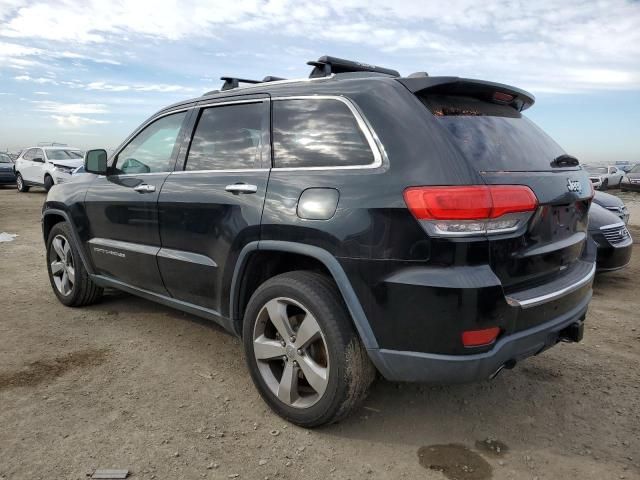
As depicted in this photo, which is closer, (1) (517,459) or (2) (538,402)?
(1) (517,459)

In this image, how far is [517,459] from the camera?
8.43ft

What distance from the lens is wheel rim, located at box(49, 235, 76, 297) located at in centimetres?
477

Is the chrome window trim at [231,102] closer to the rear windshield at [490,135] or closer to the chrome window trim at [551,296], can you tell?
the rear windshield at [490,135]

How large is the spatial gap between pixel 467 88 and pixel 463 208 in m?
0.79

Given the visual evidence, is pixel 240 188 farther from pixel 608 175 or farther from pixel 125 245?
pixel 608 175

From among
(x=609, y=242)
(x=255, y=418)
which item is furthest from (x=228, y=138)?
(x=609, y=242)

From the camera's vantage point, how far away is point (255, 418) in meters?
2.95

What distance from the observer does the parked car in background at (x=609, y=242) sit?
18.4ft

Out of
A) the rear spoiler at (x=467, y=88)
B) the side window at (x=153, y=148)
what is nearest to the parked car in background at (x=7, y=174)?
the side window at (x=153, y=148)

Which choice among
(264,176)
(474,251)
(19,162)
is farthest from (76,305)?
(19,162)

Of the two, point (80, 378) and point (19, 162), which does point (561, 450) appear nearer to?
point (80, 378)

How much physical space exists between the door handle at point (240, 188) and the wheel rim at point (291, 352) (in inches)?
25.1

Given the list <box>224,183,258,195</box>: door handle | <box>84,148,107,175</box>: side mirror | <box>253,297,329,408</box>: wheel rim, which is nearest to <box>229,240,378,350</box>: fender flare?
<box>253,297,329,408</box>: wheel rim

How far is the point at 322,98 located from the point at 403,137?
603 millimetres
